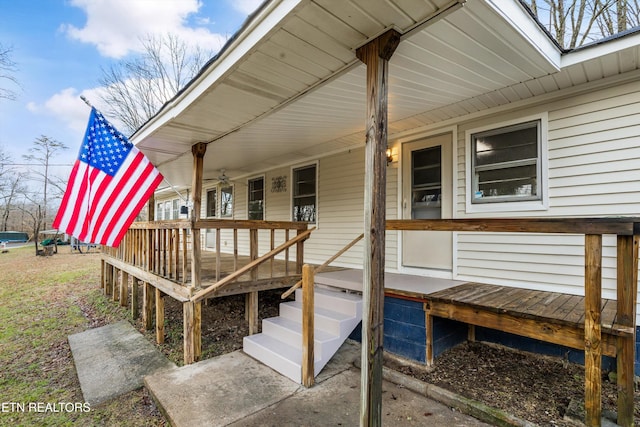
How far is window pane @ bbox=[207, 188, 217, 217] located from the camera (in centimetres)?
1045

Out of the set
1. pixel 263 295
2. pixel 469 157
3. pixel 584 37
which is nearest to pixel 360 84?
pixel 469 157

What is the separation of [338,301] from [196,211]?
7.42 ft

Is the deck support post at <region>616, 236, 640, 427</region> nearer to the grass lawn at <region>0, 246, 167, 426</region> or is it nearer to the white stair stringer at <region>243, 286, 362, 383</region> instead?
the white stair stringer at <region>243, 286, 362, 383</region>

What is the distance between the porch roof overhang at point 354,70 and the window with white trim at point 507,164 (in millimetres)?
397

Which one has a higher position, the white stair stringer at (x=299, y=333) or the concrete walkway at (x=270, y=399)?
the white stair stringer at (x=299, y=333)

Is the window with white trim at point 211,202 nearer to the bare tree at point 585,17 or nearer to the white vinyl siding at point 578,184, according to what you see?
the white vinyl siding at point 578,184

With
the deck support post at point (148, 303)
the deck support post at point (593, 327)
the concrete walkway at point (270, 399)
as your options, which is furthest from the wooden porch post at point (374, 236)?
the deck support post at point (148, 303)

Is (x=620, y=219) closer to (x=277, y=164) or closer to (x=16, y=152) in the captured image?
(x=277, y=164)

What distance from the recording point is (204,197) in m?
10.9

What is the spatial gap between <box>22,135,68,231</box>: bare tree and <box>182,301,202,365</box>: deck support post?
29244 millimetres

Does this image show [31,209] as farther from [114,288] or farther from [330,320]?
[330,320]

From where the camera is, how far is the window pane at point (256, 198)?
8188mm

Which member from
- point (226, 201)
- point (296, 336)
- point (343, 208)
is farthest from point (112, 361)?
point (226, 201)

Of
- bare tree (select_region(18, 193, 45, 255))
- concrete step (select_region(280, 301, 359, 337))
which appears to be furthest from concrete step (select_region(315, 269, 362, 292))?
bare tree (select_region(18, 193, 45, 255))
